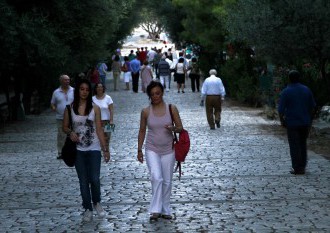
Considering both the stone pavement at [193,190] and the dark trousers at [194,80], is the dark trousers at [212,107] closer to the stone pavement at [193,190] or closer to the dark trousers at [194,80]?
the stone pavement at [193,190]

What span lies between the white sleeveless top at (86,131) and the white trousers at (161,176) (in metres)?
Answer: 0.60

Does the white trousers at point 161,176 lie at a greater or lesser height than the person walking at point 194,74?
greater

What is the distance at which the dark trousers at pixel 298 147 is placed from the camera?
44.7 ft

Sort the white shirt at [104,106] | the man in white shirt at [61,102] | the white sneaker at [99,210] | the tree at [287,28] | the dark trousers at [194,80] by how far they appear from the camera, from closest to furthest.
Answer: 1. the white sneaker at [99,210]
2. the white shirt at [104,106]
3. the man in white shirt at [61,102]
4. the tree at [287,28]
5. the dark trousers at [194,80]

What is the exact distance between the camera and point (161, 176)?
32.7ft

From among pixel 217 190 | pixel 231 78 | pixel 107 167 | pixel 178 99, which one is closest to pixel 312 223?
pixel 217 190

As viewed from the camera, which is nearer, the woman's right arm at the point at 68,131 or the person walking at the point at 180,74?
the woman's right arm at the point at 68,131

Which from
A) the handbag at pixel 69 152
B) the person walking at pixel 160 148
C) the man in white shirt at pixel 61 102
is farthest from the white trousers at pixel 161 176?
the man in white shirt at pixel 61 102

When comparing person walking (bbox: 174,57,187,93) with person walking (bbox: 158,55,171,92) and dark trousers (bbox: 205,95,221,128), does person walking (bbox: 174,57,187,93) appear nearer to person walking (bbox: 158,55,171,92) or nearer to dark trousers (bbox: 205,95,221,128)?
person walking (bbox: 158,55,171,92)

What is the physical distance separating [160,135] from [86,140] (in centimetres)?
81

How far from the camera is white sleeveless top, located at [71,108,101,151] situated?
9914mm

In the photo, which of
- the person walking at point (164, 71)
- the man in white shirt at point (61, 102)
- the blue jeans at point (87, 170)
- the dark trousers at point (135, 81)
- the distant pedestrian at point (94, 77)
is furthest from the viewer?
the dark trousers at point (135, 81)

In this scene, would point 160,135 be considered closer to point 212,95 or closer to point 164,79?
point 212,95

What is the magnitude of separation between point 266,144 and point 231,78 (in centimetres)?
1562
